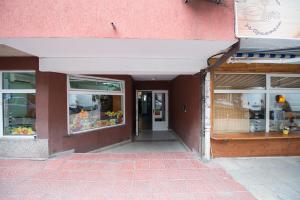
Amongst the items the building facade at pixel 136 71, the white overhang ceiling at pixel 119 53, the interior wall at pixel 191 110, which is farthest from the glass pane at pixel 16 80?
the interior wall at pixel 191 110

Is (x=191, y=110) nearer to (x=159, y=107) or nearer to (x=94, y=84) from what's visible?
(x=94, y=84)

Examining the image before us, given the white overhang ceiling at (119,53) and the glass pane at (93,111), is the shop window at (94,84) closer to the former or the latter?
the glass pane at (93,111)

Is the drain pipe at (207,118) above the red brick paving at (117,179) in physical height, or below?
above

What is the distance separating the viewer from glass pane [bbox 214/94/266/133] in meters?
5.79

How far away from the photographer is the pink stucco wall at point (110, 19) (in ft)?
11.0

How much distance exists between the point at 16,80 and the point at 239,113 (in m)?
6.39

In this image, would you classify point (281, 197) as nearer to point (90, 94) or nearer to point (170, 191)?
point (170, 191)

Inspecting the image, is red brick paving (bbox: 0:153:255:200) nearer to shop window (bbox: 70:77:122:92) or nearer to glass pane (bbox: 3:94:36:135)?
glass pane (bbox: 3:94:36:135)

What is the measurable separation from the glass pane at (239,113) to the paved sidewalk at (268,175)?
2.94 feet

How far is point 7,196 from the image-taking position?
3.52 m

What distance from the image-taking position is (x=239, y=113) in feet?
19.4

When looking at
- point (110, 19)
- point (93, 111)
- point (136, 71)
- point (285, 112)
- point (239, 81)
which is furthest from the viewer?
point (93, 111)

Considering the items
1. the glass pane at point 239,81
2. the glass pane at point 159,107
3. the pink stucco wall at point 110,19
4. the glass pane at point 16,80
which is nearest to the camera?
the pink stucco wall at point 110,19

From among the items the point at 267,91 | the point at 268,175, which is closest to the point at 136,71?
the point at 267,91
